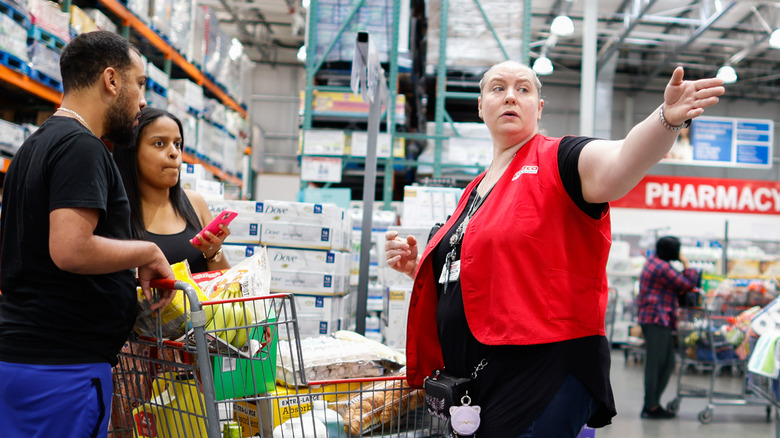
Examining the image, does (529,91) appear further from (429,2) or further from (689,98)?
(429,2)

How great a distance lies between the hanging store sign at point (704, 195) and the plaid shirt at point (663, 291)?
10992 mm

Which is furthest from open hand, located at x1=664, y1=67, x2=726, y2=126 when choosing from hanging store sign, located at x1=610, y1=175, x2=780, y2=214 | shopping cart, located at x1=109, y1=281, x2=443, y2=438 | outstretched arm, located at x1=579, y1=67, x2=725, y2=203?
hanging store sign, located at x1=610, y1=175, x2=780, y2=214

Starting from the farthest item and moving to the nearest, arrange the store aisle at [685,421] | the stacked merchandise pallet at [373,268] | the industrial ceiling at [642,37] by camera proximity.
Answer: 1. the industrial ceiling at [642,37]
2. the store aisle at [685,421]
3. the stacked merchandise pallet at [373,268]

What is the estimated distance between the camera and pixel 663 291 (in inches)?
262

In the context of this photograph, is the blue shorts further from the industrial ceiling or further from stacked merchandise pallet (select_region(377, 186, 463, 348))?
the industrial ceiling

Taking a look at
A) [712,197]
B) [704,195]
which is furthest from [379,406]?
[712,197]

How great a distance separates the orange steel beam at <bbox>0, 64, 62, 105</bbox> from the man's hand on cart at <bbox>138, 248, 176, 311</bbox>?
3.86 m

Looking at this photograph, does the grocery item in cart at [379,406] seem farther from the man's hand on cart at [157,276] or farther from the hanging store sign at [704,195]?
the hanging store sign at [704,195]

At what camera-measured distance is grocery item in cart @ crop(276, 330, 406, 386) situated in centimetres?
224

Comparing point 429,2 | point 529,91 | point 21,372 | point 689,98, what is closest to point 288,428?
point 21,372

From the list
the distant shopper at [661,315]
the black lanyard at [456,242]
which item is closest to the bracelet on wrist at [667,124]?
the black lanyard at [456,242]

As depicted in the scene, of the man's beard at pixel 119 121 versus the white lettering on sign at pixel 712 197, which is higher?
the white lettering on sign at pixel 712 197

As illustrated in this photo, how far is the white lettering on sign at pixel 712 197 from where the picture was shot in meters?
17.3

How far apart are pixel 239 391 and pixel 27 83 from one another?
4417mm
